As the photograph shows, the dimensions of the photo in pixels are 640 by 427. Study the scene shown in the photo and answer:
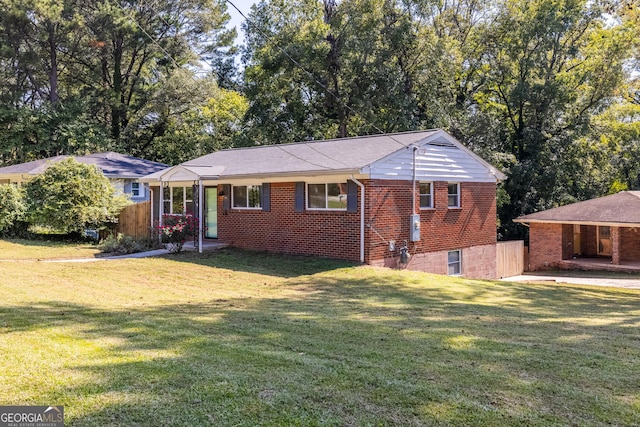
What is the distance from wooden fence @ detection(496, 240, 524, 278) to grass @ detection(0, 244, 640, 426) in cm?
1110

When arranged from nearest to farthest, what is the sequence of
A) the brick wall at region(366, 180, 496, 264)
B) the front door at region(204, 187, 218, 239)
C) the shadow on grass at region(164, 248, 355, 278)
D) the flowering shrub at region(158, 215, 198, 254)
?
the shadow on grass at region(164, 248, 355, 278)
the brick wall at region(366, 180, 496, 264)
the flowering shrub at region(158, 215, 198, 254)
the front door at region(204, 187, 218, 239)

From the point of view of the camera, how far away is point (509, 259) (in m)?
22.1

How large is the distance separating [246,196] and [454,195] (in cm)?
733

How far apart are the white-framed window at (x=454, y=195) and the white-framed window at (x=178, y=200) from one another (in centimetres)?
975

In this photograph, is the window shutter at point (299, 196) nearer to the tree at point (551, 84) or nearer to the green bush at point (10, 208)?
the green bush at point (10, 208)

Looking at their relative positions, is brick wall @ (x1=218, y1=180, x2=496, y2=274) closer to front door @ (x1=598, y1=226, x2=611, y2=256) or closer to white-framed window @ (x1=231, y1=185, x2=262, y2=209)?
white-framed window @ (x1=231, y1=185, x2=262, y2=209)

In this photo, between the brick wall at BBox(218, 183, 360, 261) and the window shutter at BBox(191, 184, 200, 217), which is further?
the window shutter at BBox(191, 184, 200, 217)

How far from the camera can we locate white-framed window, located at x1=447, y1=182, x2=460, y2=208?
59.9 feet

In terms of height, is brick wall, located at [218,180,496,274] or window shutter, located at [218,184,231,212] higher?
window shutter, located at [218,184,231,212]

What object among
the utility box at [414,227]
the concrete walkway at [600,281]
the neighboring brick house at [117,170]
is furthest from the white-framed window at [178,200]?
the concrete walkway at [600,281]

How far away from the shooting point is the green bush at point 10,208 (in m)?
19.9

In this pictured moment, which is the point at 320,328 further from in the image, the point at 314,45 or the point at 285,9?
the point at 285,9

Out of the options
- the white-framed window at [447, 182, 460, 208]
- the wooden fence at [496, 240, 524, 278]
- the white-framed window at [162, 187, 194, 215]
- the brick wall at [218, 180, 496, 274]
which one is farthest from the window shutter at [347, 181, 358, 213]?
the wooden fence at [496, 240, 524, 278]

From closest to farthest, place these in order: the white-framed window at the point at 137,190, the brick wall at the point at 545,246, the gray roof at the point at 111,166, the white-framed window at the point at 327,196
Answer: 1. the white-framed window at the point at 327,196
2. the brick wall at the point at 545,246
3. the gray roof at the point at 111,166
4. the white-framed window at the point at 137,190
